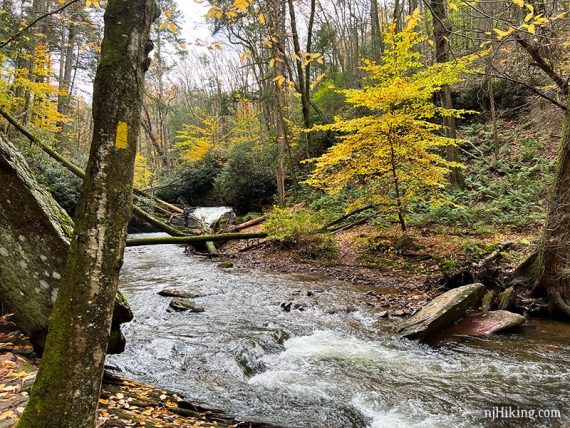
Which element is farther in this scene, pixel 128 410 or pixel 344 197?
pixel 344 197

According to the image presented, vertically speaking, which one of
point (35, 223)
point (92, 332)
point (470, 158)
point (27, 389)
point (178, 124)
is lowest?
point (27, 389)

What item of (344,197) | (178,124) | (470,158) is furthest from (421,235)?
(178,124)

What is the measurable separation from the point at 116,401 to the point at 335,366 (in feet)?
8.79

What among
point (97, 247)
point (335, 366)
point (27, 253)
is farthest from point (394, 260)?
point (97, 247)

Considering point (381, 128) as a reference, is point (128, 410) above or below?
below

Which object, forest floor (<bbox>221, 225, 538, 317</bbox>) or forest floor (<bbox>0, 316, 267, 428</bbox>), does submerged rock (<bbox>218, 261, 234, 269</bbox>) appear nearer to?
forest floor (<bbox>221, 225, 538, 317</bbox>)

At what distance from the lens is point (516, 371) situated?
15.0 feet

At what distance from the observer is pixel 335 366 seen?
4.82m

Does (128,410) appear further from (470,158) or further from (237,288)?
(470,158)

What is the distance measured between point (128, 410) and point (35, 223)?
6.50 feet

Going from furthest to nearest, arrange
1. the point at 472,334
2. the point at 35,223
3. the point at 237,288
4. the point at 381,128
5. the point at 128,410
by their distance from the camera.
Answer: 1. the point at 381,128
2. the point at 237,288
3. the point at 472,334
4. the point at 35,223
5. the point at 128,410

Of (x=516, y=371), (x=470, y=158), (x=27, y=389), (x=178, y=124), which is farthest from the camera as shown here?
(x=178, y=124)

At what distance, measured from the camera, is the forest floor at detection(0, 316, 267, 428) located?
8.89ft

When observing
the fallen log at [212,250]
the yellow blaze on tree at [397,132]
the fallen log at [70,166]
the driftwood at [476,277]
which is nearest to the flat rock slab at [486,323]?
the driftwood at [476,277]
